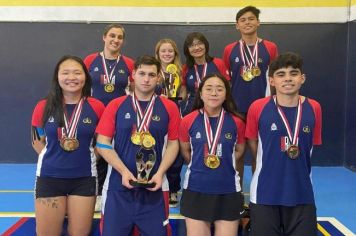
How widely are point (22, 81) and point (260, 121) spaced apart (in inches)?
198

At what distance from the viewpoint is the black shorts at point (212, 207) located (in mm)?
2795

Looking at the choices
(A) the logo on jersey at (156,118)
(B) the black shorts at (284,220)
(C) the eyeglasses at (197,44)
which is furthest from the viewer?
(C) the eyeglasses at (197,44)

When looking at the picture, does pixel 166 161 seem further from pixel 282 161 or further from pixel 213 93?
pixel 282 161

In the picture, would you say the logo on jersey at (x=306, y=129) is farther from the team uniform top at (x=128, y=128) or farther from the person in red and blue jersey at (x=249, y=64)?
the person in red and blue jersey at (x=249, y=64)

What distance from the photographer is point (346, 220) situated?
403 centimetres

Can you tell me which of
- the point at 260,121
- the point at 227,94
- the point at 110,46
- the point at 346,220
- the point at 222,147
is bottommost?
the point at 346,220

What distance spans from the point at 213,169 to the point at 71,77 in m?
1.29

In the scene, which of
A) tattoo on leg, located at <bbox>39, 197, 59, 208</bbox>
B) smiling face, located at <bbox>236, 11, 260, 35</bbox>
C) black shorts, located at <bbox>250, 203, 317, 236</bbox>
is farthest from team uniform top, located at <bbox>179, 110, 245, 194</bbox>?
smiling face, located at <bbox>236, 11, 260, 35</bbox>

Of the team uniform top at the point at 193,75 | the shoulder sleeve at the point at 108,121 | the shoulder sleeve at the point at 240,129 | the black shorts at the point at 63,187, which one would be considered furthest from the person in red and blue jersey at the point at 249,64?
the black shorts at the point at 63,187

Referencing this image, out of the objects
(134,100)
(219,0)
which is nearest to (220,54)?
(219,0)

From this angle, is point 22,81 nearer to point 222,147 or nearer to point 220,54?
point 220,54

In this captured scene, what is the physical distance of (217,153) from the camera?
9.25ft

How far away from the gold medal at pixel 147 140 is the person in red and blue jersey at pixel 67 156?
0.47 m

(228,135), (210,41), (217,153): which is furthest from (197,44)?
(210,41)
